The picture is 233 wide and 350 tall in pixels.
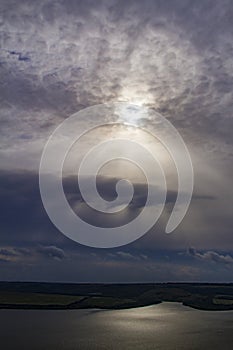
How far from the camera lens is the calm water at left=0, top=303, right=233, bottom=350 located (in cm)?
7469

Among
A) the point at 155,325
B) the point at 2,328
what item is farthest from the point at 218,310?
the point at 2,328

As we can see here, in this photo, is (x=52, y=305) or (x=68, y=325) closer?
(x=68, y=325)

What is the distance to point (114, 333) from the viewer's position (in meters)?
93.0

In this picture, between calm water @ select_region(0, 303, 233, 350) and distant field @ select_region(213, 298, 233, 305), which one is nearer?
calm water @ select_region(0, 303, 233, 350)

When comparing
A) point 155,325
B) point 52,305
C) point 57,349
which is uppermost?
point 52,305

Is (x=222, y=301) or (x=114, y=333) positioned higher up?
(x=222, y=301)

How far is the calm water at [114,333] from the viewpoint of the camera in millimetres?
74688

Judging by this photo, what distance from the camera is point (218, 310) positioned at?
148 metres

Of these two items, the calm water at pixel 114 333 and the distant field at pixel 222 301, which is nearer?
the calm water at pixel 114 333

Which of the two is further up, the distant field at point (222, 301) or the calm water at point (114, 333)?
the distant field at point (222, 301)

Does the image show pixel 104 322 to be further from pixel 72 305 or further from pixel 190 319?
pixel 72 305

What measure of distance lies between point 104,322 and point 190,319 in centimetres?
2432

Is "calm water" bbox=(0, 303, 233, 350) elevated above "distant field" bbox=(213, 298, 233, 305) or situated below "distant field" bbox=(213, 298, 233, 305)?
below

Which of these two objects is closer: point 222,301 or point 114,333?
point 114,333
